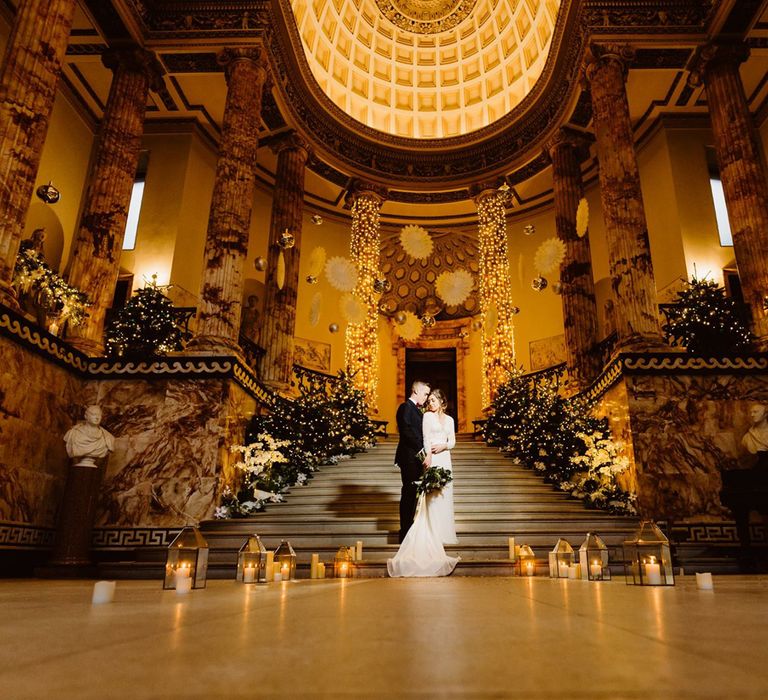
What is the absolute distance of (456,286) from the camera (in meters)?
18.6

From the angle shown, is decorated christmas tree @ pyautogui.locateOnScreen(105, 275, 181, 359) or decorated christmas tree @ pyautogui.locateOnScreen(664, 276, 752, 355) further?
decorated christmas tree @ pyautogui.locateOnScreen(105, 275, 181, 359)

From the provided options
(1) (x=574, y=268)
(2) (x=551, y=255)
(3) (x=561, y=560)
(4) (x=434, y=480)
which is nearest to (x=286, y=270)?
(2) (x=551, y=255)

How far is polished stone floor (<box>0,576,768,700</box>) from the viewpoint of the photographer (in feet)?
2.99

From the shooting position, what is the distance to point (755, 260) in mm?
10695

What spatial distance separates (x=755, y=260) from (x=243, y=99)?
11151mm

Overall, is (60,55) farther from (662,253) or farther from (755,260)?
(662,253)

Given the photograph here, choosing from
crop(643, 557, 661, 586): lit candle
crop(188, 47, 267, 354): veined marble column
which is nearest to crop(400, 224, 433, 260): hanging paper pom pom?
crop(188, 47, 267, 354): veined marble column

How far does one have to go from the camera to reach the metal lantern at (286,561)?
185 inches

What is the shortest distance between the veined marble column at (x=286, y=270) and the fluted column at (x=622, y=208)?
7.95m

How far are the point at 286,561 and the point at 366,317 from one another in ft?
40.1

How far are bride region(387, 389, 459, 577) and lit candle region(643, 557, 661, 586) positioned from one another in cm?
248

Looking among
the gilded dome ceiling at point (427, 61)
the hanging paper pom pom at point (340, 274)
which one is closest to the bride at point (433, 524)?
the hanging paper pom pom at point (340, 274)

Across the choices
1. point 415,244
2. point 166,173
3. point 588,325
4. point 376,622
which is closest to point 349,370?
point 415,244

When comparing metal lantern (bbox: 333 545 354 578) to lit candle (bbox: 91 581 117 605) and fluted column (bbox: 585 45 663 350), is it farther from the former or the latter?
fluted column (bbox: 585 45 663 350)
